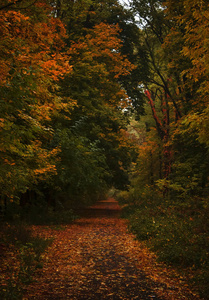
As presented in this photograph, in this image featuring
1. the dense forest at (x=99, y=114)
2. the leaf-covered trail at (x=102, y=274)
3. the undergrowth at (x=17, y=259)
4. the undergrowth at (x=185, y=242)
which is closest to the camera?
the undergrowth at (x=17, y=259)

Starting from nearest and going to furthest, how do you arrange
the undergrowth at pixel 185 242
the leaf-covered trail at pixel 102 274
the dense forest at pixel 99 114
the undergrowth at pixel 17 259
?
the undergrowth at pixel 17 259
the leaf-covered trail at pixel 102 274
the undergrowth at pixel 185 242
the dense forest at pixel 99 114

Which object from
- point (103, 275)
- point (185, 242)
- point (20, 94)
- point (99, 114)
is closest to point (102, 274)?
point (103, 275)

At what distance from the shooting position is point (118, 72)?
70.9 feet

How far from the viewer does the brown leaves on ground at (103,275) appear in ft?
18.5

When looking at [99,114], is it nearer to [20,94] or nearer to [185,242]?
[185,242]

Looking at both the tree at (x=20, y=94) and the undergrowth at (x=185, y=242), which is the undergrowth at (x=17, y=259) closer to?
the tree at (x=20, y=94)

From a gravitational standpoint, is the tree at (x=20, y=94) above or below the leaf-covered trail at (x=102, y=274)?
above

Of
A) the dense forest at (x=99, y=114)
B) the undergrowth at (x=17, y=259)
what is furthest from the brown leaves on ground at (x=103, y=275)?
the dense forest at (x=99, y=114)

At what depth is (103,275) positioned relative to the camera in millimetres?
6840

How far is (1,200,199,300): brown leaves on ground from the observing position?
5.63 metres

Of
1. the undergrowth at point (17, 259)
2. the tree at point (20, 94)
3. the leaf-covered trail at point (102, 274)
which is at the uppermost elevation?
the tree at point (20, 94)

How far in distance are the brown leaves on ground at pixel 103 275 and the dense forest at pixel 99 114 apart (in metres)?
0.61

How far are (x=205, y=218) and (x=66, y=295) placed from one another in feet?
18.1

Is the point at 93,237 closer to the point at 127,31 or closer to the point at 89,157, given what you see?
the point at 89,157
